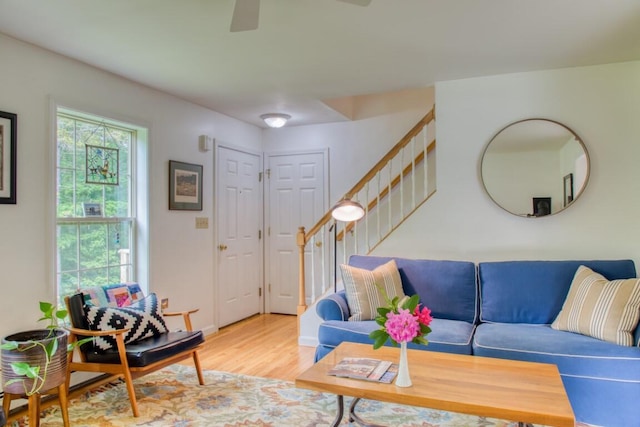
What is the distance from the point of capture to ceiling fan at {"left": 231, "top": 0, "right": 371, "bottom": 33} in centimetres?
179

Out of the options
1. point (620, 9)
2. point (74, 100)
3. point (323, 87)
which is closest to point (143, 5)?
A: point (74, 100)

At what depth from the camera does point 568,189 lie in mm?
3230

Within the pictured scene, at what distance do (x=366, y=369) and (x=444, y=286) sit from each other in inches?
52.6

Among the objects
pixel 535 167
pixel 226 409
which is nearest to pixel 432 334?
pixel 226 409

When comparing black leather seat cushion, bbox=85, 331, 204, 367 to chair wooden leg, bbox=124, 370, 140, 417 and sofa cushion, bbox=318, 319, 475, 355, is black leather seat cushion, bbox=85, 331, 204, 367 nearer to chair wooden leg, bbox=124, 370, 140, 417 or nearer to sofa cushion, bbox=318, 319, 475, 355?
chair wooden leg, bbox=124, 370, 140, 417

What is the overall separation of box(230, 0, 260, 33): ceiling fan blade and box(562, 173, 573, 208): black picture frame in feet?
8.63

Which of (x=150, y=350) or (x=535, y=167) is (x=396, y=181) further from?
(x=150, y=350)

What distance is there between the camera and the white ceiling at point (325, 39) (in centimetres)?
221

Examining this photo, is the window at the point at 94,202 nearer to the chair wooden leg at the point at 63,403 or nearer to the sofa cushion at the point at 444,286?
the chair wooden leg at the point at 63,403

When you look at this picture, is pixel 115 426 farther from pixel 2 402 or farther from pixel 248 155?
pixel 248 155

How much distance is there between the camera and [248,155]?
4.93m

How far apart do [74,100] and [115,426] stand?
2132 mm

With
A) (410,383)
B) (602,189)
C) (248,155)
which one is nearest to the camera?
(410,383)

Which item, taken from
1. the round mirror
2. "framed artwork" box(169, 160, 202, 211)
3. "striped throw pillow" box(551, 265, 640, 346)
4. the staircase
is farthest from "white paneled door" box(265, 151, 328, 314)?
"striped throw pillow" box(551, 265, 640, 346)
